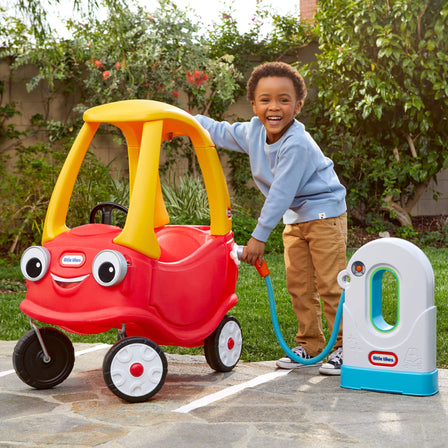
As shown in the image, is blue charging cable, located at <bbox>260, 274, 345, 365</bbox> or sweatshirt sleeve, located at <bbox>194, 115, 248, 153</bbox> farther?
sweatshirt sleeve, located at <bbox>194, 115, 248, 153</bbox>

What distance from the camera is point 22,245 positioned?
23.1ft

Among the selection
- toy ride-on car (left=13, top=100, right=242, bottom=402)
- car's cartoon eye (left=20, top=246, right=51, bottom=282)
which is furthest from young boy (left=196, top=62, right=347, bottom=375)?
car's cartoon eye (left=20, top=246, right=51, bottom=282)

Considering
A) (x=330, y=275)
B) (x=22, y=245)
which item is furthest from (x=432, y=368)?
(x=22, y=245)

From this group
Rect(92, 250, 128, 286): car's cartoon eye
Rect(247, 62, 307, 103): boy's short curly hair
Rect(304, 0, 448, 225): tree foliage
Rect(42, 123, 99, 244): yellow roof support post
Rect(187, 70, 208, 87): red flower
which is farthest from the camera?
Rect(187, 70, 208, 87): red flower

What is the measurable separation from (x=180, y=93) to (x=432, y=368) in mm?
6482

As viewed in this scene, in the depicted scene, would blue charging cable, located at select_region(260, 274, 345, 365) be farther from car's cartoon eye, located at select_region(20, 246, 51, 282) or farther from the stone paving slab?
car's cartoon eye, located at select_region(20, 246, 51, 282)

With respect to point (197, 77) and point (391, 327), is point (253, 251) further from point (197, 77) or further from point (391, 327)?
point (197, 77)

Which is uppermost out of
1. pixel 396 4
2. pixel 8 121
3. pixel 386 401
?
pixel 396 4

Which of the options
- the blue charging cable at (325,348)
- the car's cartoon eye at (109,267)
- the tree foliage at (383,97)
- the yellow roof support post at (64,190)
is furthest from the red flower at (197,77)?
the car's cartoon eye at (109,267)

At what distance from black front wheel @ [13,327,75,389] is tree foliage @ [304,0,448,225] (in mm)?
5530

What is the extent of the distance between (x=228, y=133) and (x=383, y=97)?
4.72 metres

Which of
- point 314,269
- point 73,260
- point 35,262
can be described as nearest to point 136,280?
point 73,260

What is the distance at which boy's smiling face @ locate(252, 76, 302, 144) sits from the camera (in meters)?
2.97

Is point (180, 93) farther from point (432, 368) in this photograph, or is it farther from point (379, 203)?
point (432, 368)
